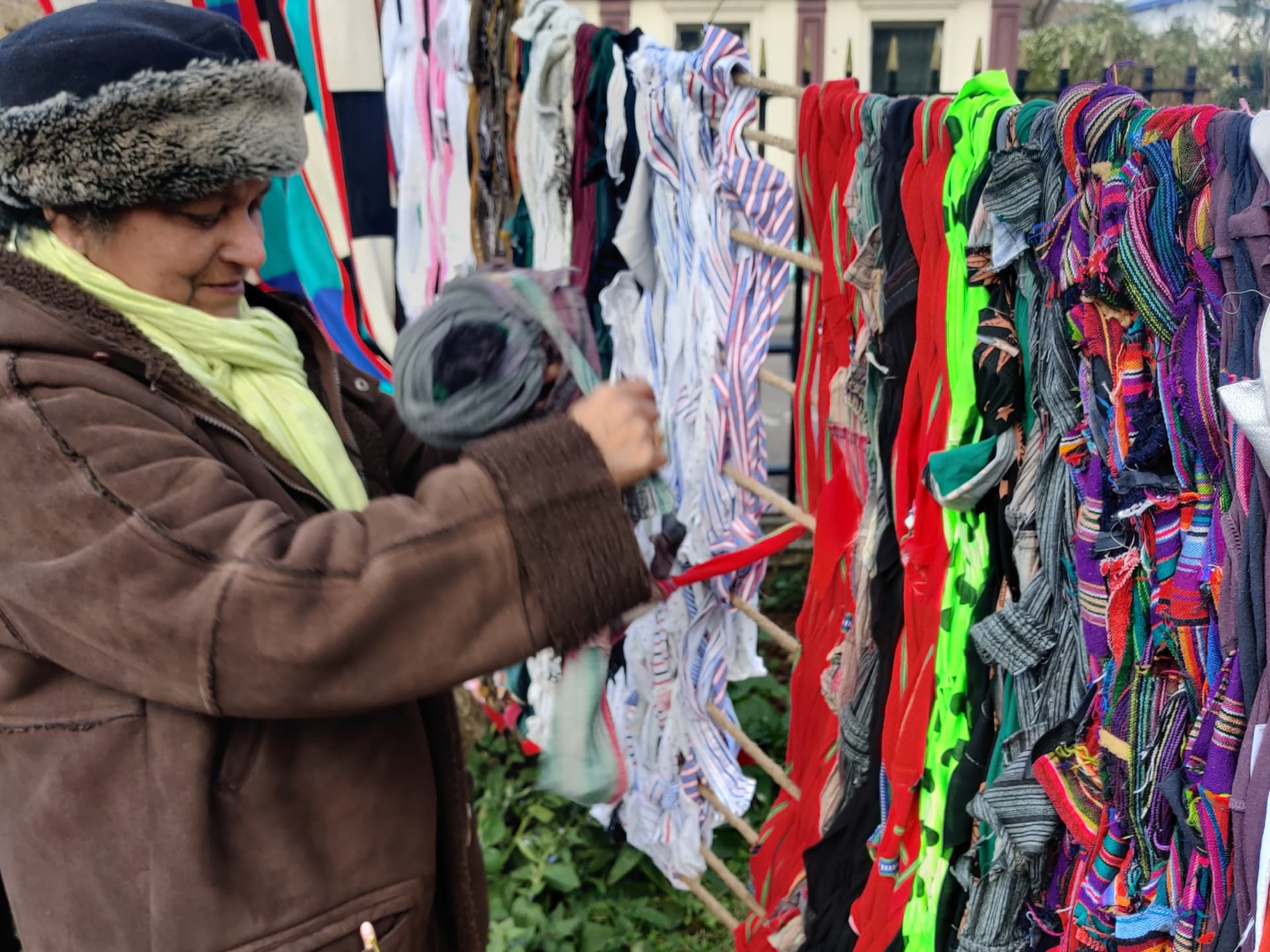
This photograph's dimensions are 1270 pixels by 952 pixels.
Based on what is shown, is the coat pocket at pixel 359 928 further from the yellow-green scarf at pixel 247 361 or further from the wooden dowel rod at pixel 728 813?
the wooden dowel rod at pixel 728 813

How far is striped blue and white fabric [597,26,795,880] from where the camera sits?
2041 mm

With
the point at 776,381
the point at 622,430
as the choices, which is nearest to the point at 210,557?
the point at 622,430

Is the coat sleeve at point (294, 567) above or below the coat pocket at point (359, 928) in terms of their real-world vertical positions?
above

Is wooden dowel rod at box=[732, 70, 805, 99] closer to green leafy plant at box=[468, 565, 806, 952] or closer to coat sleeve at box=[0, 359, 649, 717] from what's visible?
coat sleeve at box=[0, 359, 649, 717]

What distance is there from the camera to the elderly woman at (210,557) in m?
1.01

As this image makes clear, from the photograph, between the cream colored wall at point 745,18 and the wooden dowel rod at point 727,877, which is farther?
the cream colored wall at point 745,18

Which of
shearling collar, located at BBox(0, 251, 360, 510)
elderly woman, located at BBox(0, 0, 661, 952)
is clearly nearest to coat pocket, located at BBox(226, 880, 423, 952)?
elderly woman, located at BBox(0, 0, 661, 952)

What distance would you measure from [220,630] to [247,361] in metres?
0.42

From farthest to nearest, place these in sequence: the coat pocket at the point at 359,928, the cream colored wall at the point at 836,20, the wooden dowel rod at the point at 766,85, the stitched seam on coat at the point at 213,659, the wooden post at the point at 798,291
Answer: the cream colored wall at the point at 836,20 < the wooden post at the point at 798,291 < the wooden dowel rod at the point at 766,85 < the coat pocket at the point at 359,928 < the stitched seam on coat at the point at 213,659

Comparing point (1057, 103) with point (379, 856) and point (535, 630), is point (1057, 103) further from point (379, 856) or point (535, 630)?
point (379, 856)

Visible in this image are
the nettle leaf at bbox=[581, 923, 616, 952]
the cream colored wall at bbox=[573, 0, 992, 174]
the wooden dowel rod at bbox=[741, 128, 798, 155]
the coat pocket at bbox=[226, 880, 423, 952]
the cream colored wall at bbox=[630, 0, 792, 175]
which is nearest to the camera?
the coat pocket at bbox=[226, 880, 423, 952]

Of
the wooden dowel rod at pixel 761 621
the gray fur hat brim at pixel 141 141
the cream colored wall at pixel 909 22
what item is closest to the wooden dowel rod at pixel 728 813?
the wooden dowel rod at pixel 761 621

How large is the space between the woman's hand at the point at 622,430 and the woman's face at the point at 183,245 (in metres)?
0.44

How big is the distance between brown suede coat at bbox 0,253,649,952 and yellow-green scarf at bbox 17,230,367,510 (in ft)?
0.14
